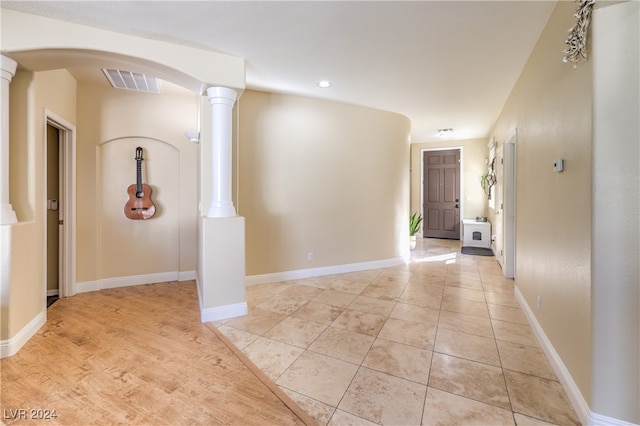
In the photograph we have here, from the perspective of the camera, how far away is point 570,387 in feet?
5.55

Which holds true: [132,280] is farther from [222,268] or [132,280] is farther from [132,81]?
[132,81]

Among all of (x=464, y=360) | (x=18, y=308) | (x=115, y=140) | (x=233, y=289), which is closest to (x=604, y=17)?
(x=464, y=360)

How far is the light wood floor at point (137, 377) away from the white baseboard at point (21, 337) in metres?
0.05

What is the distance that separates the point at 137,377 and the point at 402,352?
1865 mm

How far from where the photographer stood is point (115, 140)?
3756 mm

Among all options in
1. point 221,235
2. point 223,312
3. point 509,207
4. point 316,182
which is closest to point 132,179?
point 221,235

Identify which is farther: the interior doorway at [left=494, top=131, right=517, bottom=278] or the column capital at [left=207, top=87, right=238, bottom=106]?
the interior doorway at [left=494, top=131, right=517, bottom=278]

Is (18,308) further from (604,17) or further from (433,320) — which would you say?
(604,17)

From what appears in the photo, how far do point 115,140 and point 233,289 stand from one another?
104 inches

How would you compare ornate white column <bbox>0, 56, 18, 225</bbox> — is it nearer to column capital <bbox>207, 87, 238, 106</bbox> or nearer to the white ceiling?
the white ceiling

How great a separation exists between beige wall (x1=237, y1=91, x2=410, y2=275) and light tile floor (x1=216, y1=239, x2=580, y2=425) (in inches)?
24.6

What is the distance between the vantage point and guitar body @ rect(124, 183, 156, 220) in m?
3.80

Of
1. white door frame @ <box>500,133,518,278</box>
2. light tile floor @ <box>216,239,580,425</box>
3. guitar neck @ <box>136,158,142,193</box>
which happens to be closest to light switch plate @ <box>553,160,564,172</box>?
light tile floor @ <box>216,239,580,425</box>

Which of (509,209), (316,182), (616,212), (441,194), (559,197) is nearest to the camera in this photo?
(616,212)
